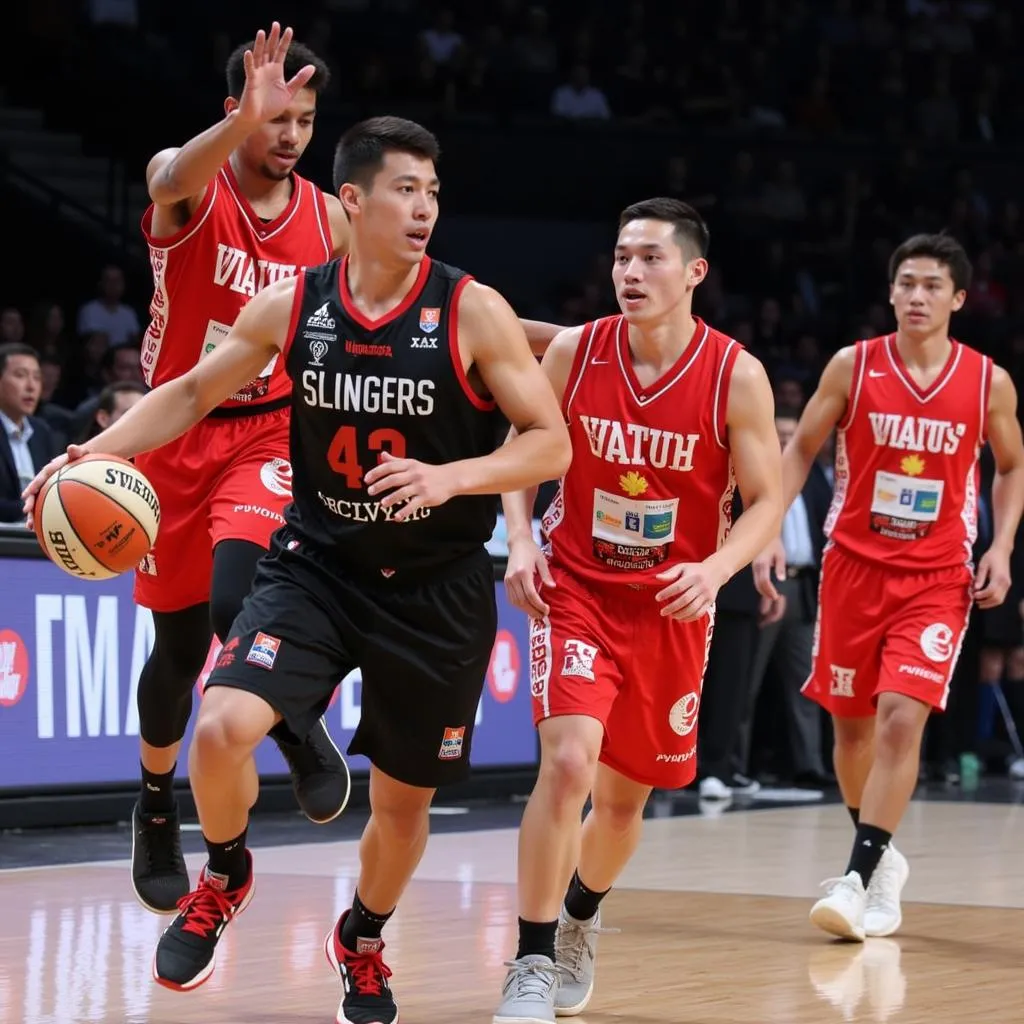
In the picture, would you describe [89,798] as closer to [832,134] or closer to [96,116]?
[96,116]

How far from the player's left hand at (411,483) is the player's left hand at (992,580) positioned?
3.19 m

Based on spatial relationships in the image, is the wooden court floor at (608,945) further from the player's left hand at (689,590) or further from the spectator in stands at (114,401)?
the spectator in stands at (114,401)

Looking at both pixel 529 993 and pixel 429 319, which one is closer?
pixel 429 319

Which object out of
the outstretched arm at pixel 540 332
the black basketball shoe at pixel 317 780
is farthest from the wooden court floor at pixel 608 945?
the outstretched arm at pixel 540 332

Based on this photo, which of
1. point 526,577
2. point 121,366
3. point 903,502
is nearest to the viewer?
point 526,577

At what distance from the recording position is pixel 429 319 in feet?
15.1

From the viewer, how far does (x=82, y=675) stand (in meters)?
8.88

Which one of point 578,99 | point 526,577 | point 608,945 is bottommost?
point 608,945

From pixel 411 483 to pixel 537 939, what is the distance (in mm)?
1353

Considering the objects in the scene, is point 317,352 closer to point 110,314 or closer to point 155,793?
point 155,793

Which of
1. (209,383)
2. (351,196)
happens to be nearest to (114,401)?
(209,383)

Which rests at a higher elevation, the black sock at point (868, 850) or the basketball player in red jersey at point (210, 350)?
the basketball player in red jersey at point (210, 350)

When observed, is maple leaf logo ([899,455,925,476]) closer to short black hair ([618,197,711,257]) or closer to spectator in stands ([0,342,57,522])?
short black hair ([618,197,711,257])

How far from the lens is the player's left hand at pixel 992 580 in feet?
22.6
